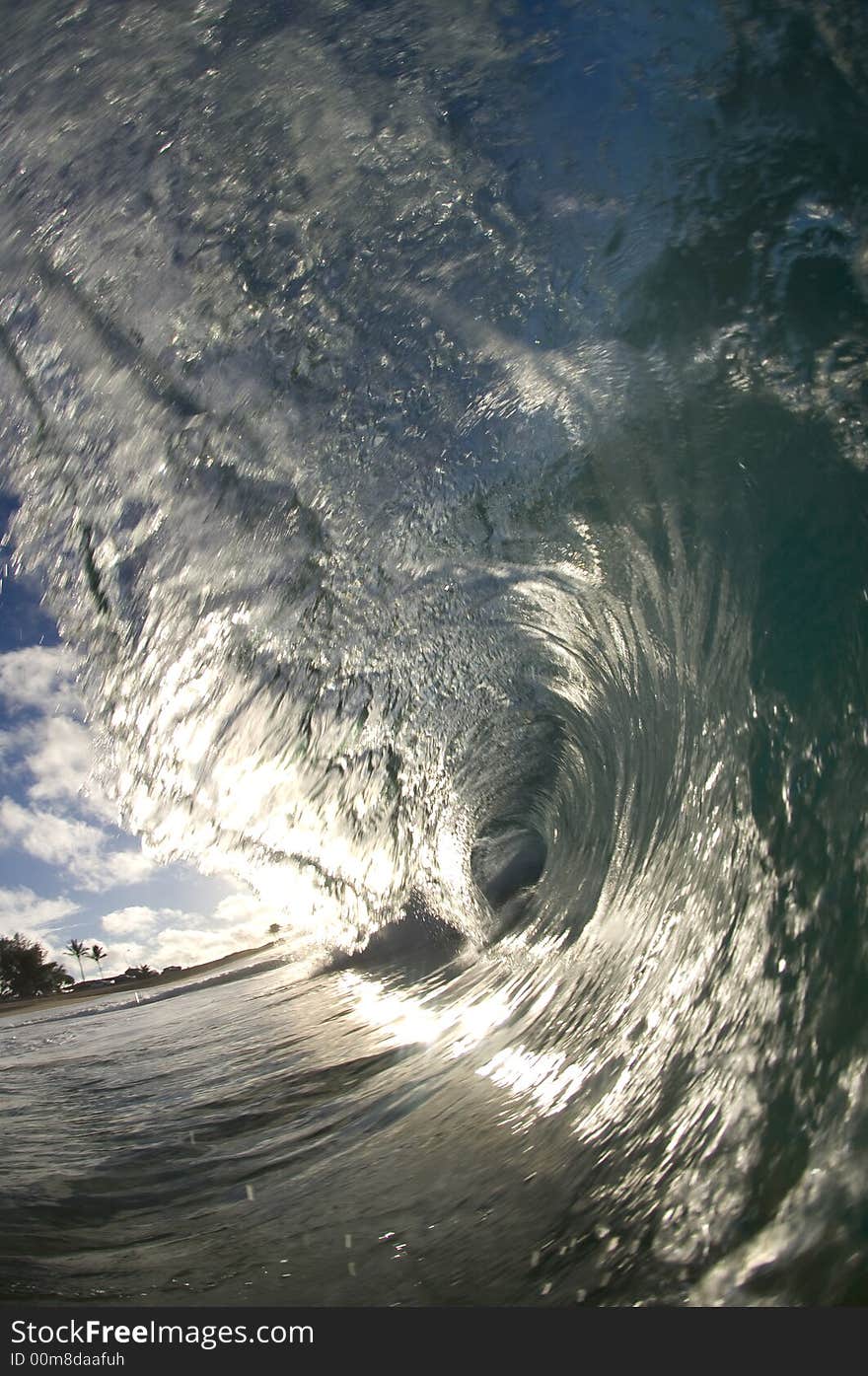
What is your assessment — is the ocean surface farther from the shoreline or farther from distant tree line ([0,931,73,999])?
distant tree line ([0,931,73,999])

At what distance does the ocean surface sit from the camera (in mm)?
1834

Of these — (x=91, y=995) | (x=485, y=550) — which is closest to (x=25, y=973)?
(x=91, y=995)

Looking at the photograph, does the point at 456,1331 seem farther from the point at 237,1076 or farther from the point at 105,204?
the point at 105,204

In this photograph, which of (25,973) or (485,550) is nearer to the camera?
(485,550)

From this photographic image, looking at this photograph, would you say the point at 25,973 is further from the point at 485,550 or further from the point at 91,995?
the point at 485,550

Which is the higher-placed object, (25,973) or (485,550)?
(485,550)

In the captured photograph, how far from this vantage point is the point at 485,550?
570 cm

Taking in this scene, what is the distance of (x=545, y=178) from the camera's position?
363cm

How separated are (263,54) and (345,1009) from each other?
698 centimetres

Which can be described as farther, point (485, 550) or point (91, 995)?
point (91, 995)

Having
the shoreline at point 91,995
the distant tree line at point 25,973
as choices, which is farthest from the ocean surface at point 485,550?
the distant tree line at point 25,973

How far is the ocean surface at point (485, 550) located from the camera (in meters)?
1.83

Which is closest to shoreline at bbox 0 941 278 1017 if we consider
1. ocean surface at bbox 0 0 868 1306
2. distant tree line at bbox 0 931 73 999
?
distant tree line at bbox 0 931 73 999

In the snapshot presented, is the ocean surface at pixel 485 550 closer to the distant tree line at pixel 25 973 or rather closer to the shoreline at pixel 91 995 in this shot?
the shoreline at pixel 91 995
